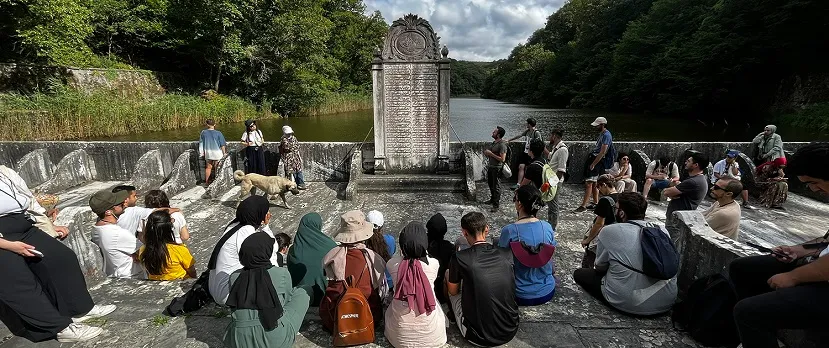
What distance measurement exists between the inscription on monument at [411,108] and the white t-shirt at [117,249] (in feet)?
16.1

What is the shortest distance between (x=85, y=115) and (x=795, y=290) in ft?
62.2

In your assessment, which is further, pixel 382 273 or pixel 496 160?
pixel 496 160

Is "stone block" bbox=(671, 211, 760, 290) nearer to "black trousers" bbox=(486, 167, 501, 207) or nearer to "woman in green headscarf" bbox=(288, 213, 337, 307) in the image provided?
"woman in green headscarf" bbox=(288, 213, 337, 307)

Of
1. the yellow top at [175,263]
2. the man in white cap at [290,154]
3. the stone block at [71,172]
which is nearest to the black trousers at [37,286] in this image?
the yellow top at [175,263]

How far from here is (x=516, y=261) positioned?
3.37 m

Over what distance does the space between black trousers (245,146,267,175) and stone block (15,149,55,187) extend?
4.50 metres

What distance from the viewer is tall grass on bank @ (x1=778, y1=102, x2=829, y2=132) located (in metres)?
18.9

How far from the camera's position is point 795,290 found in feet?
7.08

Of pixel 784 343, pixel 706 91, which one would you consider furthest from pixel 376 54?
pixel 706 91

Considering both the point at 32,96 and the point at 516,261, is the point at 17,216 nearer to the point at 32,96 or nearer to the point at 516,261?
the point at 516,261

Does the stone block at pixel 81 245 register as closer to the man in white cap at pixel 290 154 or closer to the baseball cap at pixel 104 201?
the baseball cap at pixel 104 201

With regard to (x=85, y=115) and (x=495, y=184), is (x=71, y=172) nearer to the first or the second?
(x=85, y=115)

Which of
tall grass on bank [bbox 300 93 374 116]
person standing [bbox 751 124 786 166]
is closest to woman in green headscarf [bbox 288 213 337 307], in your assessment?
person standing [bbox 751 124 786 166]

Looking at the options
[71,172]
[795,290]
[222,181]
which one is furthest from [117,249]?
Answer: [71,172]
